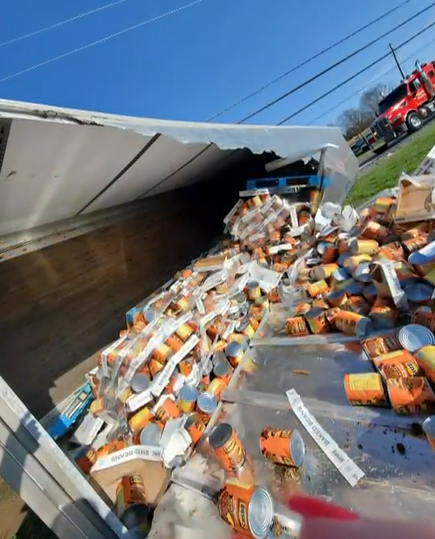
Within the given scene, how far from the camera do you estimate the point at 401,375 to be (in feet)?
4.10

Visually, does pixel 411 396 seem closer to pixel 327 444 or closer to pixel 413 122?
pixel 327 444

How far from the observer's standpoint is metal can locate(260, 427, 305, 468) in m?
1.16

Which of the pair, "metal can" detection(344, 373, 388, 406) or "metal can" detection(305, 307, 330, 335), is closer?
"metal can" detection(344, 373, 388, 406)

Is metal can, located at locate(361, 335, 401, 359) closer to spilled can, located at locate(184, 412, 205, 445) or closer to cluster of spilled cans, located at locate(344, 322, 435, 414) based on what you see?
cluster of spilled cans, located at locate(344, 322, 435, 414)

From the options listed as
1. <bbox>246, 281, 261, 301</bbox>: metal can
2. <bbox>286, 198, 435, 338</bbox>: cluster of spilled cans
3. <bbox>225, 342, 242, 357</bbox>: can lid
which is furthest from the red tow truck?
<bbox>225, 342, 242, 357</bbox>: can lid

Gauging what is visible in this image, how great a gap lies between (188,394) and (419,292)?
1.22 m

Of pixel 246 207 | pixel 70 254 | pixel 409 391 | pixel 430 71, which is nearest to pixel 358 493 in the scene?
pixel 409 391

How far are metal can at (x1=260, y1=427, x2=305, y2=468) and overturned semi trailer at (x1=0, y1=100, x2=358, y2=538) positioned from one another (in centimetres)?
60

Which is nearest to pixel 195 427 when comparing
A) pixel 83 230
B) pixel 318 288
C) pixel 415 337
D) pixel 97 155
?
pixel 415 337

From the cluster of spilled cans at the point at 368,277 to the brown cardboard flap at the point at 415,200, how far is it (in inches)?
2.2

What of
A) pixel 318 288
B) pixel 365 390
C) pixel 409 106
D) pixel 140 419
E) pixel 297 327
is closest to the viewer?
pixel 365 390

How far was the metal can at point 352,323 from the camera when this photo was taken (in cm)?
166

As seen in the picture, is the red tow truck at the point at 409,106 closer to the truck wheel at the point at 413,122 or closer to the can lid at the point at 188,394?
the truck wheel at the point at 413,122

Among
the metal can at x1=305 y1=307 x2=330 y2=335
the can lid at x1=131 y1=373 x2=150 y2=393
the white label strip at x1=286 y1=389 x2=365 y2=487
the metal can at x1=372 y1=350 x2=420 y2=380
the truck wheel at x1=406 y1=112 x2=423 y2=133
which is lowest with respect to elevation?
the truck wheel at x1=406 y1=112 x2=423 y2=133
